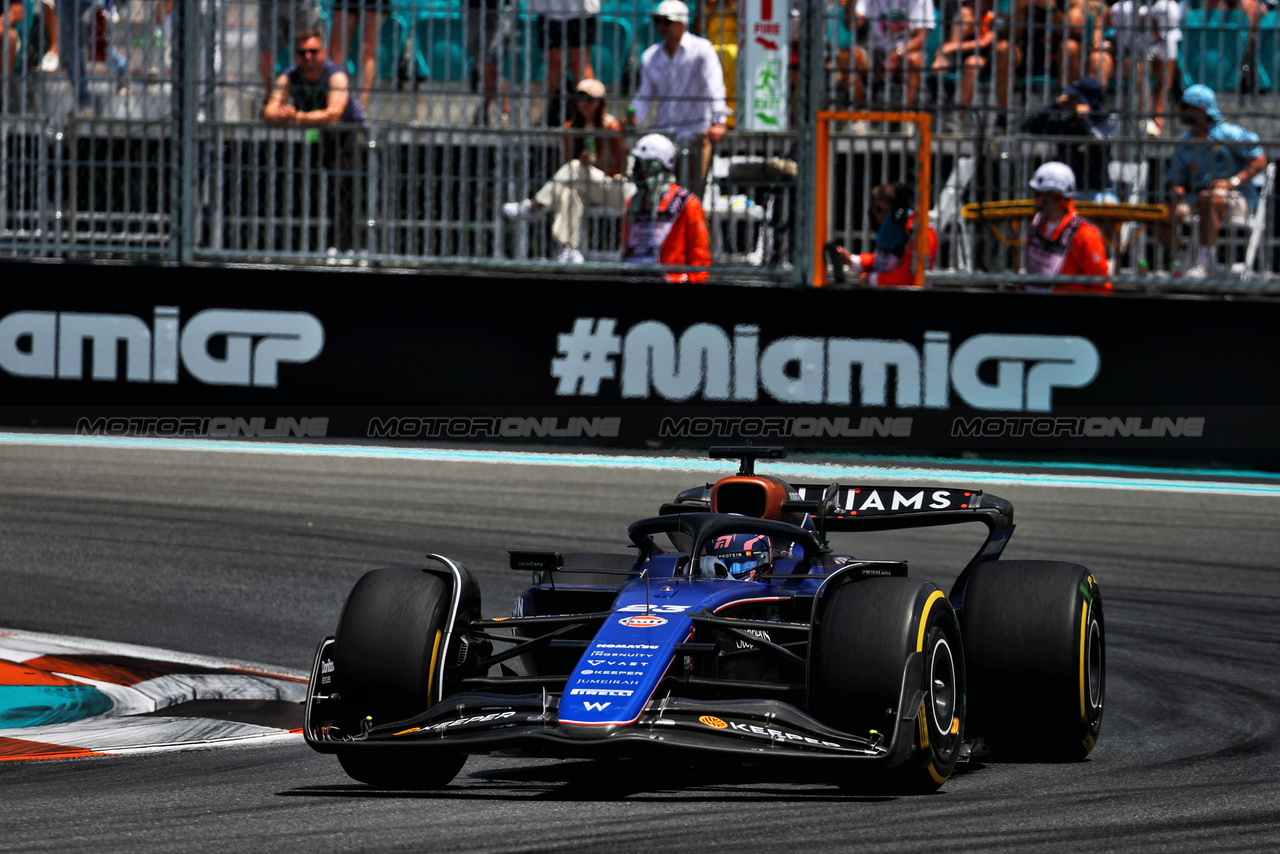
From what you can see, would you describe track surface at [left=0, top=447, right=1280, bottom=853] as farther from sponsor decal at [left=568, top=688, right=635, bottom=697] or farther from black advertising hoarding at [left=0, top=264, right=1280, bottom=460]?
black advertising hoarding at [left=0, top=264, right=1280, bottom=460]

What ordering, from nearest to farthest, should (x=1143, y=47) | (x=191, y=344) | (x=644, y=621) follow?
1. (x=644, y=621)
2. (x=1143, y=47)
3. (x=191, y=344)

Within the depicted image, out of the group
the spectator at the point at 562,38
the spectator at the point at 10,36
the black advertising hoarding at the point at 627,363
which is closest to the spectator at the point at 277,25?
the black advertising hoarding at the point at 627,363

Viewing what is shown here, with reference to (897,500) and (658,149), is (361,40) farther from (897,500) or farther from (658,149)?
(897,500)

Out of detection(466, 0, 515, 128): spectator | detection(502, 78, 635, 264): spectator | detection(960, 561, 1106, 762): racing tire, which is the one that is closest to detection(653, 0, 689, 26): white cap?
detection(502, 78, 635, 264): spectator

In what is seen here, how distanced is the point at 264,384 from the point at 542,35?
2733 millimetres

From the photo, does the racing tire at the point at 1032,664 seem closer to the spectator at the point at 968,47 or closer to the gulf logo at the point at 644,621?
the gulf logo at the point at 644,621

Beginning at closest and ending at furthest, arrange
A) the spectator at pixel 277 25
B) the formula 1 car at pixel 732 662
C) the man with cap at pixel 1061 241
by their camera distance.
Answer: the formula 1 car at pixel 732 662 < the man with cap at pixel 1061 241 < the spectator at pixel 277 25

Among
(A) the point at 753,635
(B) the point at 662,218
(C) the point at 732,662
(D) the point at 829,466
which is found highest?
(B) the point at 662,218

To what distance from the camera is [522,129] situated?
11766 mm

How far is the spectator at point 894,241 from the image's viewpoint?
38.1ft

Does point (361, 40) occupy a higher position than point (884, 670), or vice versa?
point (361, 40)

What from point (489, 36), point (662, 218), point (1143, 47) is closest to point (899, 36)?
point (1143, 47)

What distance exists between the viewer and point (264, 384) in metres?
12.0

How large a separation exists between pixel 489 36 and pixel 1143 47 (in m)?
3.85
